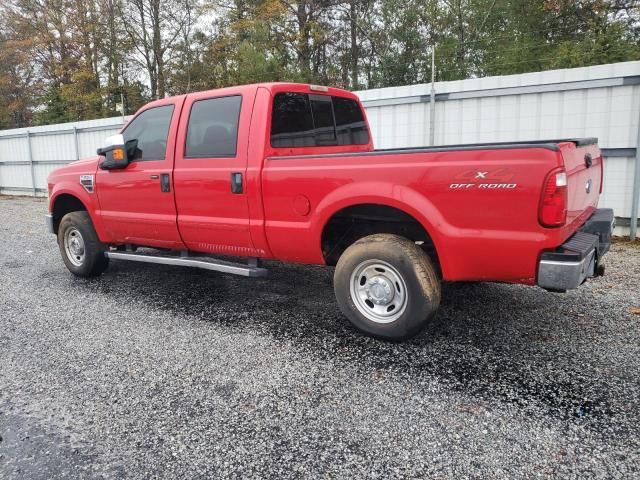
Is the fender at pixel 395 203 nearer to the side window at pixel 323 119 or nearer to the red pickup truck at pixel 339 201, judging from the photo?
the red pickup truck at pixel 339 201

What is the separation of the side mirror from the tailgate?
4.02 m

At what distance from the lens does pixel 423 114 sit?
912 centimetres

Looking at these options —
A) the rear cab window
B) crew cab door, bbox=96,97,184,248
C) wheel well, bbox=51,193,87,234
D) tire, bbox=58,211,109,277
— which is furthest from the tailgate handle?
wheel well, bbox=51,193,87,234

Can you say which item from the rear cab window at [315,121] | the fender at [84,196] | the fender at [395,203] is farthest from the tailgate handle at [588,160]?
the fender at [84,196]

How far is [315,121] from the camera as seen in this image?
16.1 feet

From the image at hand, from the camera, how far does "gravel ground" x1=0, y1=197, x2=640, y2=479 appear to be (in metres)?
2.45

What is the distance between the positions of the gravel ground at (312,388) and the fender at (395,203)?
35.3 inches

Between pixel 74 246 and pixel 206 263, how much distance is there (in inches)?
92.0

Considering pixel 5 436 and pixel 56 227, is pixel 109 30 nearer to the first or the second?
pixel 56 227

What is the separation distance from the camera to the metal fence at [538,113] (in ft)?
24.1

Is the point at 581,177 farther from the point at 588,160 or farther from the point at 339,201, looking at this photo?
the point at 339,201

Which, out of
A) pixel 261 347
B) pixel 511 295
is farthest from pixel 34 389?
pixel 511 295

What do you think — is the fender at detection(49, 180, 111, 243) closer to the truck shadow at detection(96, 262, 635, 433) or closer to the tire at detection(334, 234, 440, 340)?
the truck shadow at detection(96, 262, 635, 433)

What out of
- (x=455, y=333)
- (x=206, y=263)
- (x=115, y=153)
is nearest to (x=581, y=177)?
(x=455, y=333)
